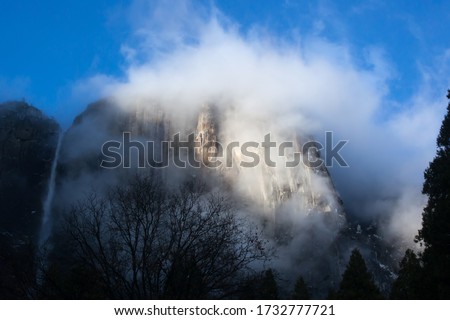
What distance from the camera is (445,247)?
61.0ft

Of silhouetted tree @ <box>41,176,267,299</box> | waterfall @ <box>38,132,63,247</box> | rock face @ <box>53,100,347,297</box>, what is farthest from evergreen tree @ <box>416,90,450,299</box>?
rock face @ <box>53,100,347,297</box>

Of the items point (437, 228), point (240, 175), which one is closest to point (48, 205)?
point (240, 175)

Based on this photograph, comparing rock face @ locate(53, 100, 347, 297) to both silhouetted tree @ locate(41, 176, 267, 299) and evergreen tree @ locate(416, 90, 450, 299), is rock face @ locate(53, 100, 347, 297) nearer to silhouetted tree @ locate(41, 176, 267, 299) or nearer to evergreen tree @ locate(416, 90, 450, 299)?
silhouetted tree @ locate(41, 176, 267, 299)

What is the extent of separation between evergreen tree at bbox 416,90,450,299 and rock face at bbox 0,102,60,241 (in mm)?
79542

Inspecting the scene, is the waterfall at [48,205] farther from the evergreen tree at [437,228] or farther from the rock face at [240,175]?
the evergreen tree at [437,228]

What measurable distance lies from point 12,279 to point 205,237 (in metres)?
7.23

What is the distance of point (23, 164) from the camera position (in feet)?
354

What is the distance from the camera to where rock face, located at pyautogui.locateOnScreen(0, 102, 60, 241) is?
300 feet

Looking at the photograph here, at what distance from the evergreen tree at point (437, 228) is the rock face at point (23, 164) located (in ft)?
261

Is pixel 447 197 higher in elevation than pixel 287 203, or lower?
lower
